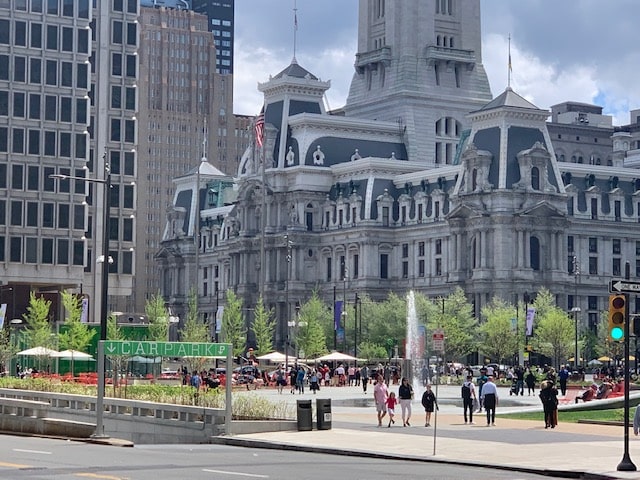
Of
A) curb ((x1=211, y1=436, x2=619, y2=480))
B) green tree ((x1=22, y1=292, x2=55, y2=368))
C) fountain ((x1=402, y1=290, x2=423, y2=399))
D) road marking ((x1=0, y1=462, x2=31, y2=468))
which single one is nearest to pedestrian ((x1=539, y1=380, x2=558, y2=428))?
curb ((x1=211, y1=436, x2=619, y2=480))

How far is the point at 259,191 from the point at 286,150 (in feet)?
18.3

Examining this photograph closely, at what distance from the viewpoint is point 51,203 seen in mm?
122625

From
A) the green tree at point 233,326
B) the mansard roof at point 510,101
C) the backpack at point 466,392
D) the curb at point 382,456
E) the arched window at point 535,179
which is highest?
the mansard roof at point 510,101

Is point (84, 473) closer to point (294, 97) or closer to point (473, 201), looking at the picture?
point (473, 201)

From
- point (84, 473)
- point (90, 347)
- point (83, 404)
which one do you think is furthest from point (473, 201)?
point (84, 473)

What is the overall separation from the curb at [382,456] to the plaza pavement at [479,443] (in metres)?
0.02

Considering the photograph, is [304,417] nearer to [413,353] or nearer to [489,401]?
[489,401]

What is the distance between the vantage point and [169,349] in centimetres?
5353

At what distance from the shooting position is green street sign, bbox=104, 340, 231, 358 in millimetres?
52875

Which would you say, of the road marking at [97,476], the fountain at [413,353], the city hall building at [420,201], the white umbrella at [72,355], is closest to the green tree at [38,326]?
the white umbrella at [72,355]

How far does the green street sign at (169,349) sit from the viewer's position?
52.9 meters

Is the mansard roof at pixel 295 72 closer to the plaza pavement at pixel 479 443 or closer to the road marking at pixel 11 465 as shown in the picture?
the plaza pavement at pixel 479 443

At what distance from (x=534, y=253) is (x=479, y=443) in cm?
11591

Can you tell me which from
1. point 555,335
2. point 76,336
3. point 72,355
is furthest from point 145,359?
point 555,335
